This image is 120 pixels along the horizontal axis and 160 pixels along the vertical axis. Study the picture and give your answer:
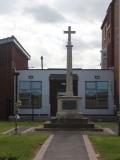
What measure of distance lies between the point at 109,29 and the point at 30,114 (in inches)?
643

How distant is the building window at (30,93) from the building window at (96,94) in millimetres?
5818

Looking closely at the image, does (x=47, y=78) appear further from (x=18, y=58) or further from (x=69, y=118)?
(x=69, y=118)

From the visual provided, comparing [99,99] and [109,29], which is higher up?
[109,29]

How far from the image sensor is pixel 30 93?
7288 cm

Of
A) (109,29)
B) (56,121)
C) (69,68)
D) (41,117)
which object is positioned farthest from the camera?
(109,29)

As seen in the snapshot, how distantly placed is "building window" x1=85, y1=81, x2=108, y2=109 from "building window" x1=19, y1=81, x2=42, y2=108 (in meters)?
5.82

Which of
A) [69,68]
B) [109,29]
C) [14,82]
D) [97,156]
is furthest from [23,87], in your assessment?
[97,156]

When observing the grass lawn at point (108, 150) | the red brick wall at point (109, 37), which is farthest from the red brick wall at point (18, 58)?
the grass lawn at point (108, 150)

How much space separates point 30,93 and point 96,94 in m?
8.02

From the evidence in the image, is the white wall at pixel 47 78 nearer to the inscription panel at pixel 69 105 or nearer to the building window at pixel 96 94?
the building window at pixel 96 94

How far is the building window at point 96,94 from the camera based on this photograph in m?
72.3

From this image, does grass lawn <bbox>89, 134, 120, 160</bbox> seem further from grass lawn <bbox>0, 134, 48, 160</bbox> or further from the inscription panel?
the inscription panel

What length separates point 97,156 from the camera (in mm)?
20938

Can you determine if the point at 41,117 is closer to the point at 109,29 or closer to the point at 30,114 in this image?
the point at 30,114
